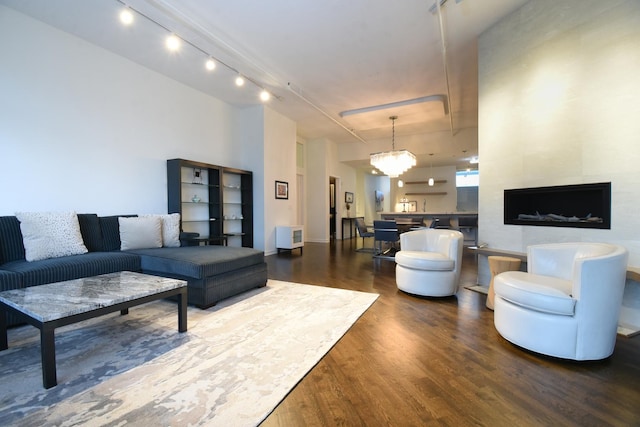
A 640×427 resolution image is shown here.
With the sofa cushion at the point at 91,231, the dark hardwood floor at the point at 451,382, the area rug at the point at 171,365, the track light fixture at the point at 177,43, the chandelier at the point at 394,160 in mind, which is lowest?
the dark hardwood floor at the point at 451,382

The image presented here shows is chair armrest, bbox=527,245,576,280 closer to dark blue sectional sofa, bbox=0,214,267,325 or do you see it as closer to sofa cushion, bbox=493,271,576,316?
sofa cushion, bbox=493,271,576,316

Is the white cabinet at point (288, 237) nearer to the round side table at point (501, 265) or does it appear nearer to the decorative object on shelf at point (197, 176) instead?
the decorative object on shelf at point (197, 176)

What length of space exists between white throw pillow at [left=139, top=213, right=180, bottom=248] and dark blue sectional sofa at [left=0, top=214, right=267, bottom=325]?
55 centimetres

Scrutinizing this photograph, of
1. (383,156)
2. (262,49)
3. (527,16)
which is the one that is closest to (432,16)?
(527,16)

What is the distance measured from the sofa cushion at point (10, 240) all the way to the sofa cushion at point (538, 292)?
4.78 m

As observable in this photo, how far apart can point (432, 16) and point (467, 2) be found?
0.37 m

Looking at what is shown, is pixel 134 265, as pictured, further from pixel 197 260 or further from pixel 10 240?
pixel 10 240

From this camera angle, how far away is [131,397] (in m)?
1.58

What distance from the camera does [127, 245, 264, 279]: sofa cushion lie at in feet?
9.98

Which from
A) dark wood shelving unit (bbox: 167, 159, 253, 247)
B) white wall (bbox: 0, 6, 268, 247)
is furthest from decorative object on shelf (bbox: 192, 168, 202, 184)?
white wall (bbox: 0, 6, 268, 247)

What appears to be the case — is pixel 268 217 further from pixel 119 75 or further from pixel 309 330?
pixel 309 330

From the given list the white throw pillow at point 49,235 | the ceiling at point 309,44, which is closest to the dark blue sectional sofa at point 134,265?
the white throw pillow at point 49,235

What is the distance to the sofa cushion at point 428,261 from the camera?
3293 millimetres

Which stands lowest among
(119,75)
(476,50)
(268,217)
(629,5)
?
(268,217)
